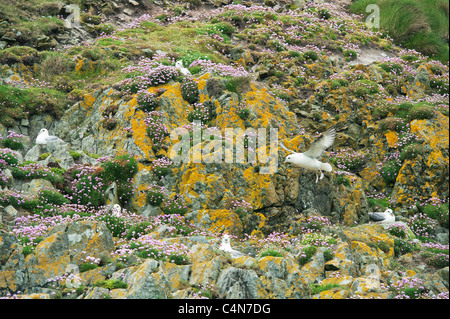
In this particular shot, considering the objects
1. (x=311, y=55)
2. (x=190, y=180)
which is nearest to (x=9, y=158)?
(x=190, y=180)

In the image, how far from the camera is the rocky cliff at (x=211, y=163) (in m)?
12.7

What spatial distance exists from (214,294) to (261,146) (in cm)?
905

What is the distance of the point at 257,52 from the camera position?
2875 cm

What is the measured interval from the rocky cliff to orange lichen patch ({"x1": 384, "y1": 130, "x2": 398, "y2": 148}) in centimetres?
5

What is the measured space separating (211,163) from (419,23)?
23.6 metres

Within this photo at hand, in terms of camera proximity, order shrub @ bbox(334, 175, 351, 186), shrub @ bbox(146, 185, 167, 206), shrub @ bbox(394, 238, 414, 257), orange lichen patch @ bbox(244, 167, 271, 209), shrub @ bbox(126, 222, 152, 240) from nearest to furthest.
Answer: shrub @ bbox(126, 222, 152, 240) → shrub @ bbox(394, 238, 414, 257) → shrub @ bbox(146, 185, 167, 206) → orange lichen patch @ bbox(244, 167, 271, 209) → shrub @ bbox(334, 175, 351, 186)

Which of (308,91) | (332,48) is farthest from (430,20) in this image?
(308,91)

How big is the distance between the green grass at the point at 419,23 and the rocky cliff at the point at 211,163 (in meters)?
2.96

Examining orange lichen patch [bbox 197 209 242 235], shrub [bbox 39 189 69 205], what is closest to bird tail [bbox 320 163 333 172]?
orange lichen patch [bbox 197 209 242 235]

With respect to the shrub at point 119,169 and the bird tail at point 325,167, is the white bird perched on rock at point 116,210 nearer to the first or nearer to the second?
the shrub at point 119,169

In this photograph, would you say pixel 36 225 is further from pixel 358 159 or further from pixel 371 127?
pixel 371 127

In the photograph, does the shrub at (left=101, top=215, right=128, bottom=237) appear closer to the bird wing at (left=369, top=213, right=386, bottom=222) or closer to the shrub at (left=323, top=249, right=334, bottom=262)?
the shrub at (left=323, top=249, right=334, bottom=262)

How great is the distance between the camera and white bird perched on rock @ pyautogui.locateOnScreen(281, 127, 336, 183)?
56.3 feet

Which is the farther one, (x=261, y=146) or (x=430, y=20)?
(x=430, y=20)
